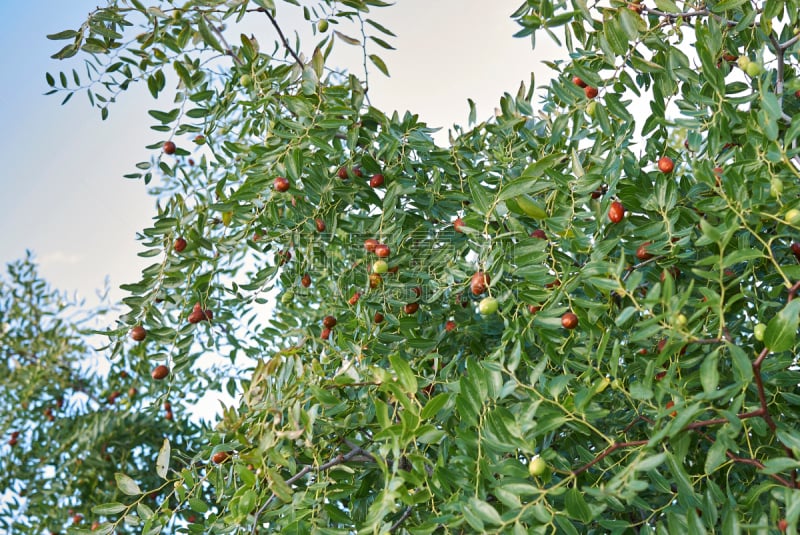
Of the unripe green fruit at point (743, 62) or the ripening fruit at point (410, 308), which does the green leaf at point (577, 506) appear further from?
the unripe green fruit at point (743, 62)

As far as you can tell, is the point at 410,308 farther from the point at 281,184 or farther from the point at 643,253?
the point at 643,253

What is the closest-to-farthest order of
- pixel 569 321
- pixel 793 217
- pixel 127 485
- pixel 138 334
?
pixel 793 217, pixel 569 321, pixel 127 485, pixel 138 334

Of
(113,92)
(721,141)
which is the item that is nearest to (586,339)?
(721,141)

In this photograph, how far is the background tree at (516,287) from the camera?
1011 millimetres

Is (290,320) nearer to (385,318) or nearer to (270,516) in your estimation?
(385,318)

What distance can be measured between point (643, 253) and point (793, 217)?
260 millimetres

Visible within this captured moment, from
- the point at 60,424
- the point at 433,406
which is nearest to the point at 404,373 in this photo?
the point at 433,406

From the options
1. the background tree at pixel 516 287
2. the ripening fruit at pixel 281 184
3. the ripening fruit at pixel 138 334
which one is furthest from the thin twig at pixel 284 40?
the ripening fruit at pixel 138 334

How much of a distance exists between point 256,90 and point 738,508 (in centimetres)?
123

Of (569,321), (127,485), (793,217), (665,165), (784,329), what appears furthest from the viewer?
(127,485)

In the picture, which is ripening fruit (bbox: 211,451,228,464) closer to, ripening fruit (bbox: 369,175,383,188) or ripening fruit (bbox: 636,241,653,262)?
ripening fruit (bbox: 369,175,383,188)

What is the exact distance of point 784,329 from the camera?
889mm

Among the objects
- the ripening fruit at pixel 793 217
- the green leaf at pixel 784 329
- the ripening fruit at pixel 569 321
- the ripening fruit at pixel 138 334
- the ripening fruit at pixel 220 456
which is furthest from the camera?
the ripening fruit at pixel 138 334

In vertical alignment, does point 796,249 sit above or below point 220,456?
below
